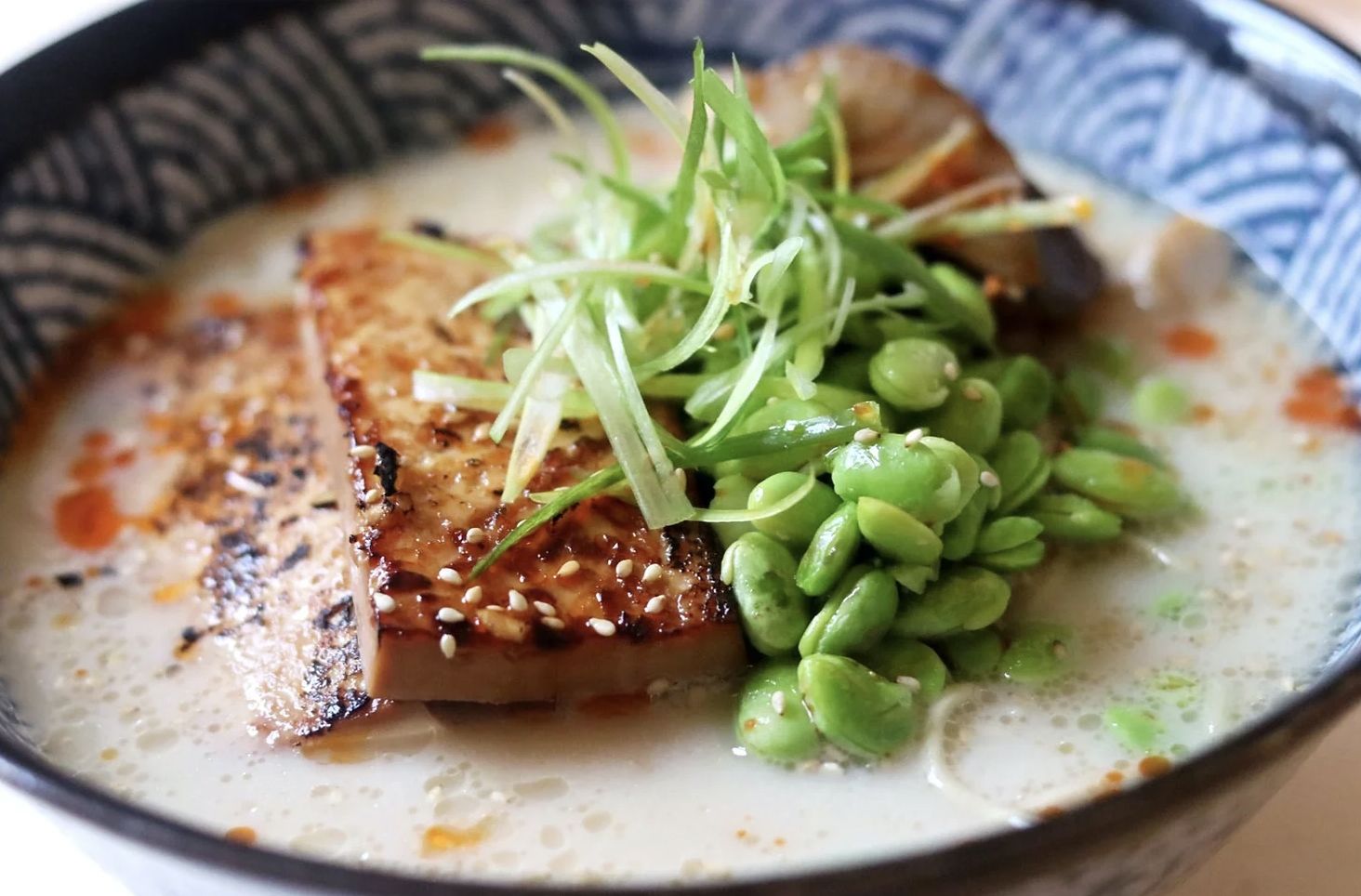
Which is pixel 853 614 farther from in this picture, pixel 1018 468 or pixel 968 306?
pixel 968 306

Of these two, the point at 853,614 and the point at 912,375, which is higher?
the point at 912,375

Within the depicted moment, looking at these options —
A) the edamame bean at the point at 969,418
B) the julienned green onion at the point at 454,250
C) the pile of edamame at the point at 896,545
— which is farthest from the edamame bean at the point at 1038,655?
the julienned green onion at the point at 454,250

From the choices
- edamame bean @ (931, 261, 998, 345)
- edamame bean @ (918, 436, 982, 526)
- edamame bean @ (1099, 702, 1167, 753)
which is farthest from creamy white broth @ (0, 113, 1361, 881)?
edamame bean @ (931, 261, 998, 345)

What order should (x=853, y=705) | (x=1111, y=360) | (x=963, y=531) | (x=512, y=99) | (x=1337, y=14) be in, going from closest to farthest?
1. (x=853, y=705)
2. (x=963, y=531)
3. (x=1111, y=360)
4. (x=512, y=99)
5. (x=1337, y=14)

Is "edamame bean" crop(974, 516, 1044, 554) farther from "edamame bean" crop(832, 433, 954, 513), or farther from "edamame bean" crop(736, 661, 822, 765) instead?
"edamame bean" crop(736, 661, 822, 765)

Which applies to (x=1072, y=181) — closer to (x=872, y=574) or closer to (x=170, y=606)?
(x=872, y=574)

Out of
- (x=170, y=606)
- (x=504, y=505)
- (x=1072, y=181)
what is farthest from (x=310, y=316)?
(x=1072, y=181)

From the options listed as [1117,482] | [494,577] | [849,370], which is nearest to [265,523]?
[494,577]
